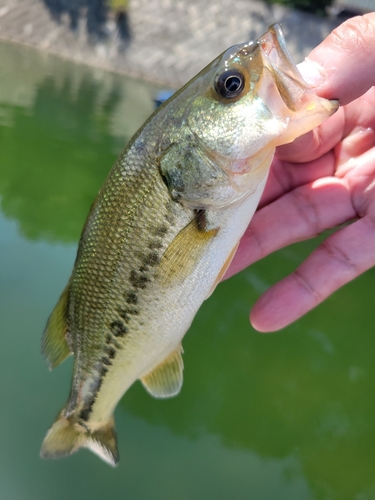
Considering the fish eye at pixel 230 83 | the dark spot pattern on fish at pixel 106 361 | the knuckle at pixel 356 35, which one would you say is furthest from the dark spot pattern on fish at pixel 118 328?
the knuckle at pixel 356 35

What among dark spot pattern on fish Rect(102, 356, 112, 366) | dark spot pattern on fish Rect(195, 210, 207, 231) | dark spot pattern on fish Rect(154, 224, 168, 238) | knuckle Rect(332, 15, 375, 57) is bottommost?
dark spot pattern on fish Rect(102, 356, 112, 366)

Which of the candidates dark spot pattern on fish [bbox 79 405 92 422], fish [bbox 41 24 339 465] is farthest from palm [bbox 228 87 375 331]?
dark spot pattern on fish [bbox 79 405 92 422]

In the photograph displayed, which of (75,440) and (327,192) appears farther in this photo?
(327,192)

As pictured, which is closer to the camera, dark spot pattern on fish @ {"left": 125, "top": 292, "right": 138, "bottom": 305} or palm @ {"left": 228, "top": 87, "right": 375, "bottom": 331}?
dark spot pattern on fish @ {"left": 125, "top": 292, "right": 138, "bottom": 305}

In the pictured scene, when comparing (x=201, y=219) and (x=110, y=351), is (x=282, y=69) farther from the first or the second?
(x=110, y=351)

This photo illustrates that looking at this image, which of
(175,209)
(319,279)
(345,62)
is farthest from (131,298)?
(345,62)

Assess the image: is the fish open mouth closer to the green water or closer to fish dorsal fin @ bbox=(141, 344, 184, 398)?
fish dorsal fin @ bbox=(141, 344, 184, 398)

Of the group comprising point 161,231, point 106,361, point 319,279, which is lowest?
point 106,361

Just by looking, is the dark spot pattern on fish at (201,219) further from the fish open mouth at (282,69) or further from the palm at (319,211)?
the palm at (319,211)
